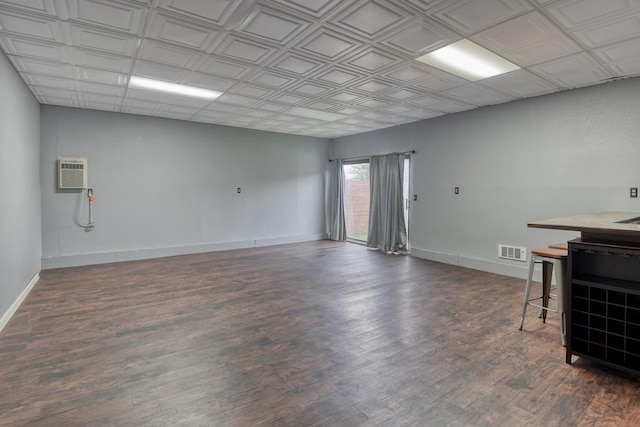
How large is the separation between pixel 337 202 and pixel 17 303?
6.13 meters

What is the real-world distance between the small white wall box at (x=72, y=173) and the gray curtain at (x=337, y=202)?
16.9 feet

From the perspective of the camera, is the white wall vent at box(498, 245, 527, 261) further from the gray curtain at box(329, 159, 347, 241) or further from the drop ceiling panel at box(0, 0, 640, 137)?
the gray curtain at box(329, 159, 347, 241)

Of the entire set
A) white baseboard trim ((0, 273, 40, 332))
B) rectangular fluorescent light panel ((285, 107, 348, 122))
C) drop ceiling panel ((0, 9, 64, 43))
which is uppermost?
rectangular fluorescent light panel ((285, 107, 348, 122))

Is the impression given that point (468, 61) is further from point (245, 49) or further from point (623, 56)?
point (245, 49)

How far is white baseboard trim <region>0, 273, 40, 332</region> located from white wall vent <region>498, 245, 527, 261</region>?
597cm

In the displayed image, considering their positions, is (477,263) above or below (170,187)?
below

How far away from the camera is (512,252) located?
4.87 m

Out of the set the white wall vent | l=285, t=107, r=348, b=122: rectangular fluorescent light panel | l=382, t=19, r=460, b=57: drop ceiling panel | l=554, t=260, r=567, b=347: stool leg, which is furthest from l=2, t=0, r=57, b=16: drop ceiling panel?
the white wall vent

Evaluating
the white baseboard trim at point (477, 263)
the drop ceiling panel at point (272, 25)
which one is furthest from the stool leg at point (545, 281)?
the drop ceiling panel at point (272, 25)

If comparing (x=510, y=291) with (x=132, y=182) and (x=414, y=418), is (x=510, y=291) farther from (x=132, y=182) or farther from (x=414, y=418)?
(x=132, y=182)

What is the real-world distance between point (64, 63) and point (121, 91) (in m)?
1.00

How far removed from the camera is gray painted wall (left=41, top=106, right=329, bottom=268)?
212 inches

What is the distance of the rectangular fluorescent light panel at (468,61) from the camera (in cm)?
307

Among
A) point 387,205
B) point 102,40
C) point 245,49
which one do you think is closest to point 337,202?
point 387,205
